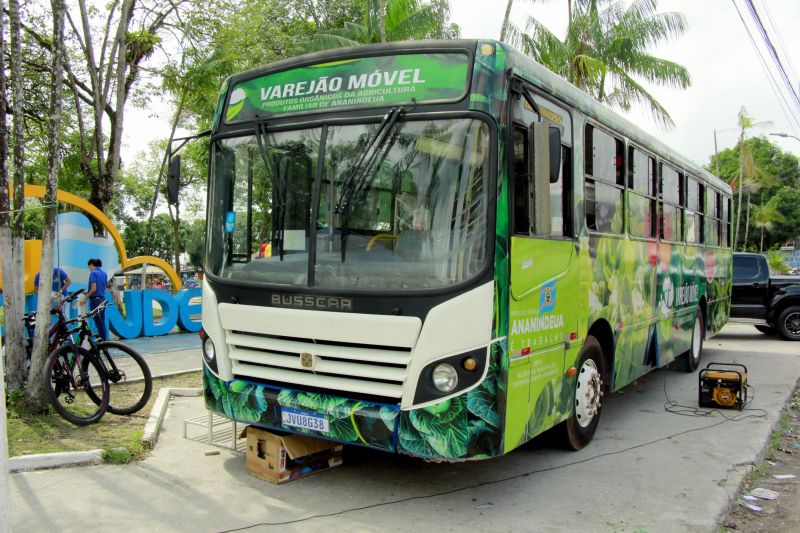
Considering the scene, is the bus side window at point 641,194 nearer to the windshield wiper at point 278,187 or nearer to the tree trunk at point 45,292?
the windshield wiper at point 278,187

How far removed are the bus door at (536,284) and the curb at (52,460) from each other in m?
3.55

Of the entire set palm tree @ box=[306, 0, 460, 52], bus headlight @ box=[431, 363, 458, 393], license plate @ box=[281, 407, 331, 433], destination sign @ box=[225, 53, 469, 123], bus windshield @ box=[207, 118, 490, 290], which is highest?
palm tree @ box=[306, 0, 460, 52]

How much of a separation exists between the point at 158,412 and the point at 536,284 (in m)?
4.39

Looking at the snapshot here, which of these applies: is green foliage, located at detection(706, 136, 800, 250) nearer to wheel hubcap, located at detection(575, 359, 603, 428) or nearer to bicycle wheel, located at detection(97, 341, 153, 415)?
wheel hubcap, located at detection(575, 359, 603, 428)

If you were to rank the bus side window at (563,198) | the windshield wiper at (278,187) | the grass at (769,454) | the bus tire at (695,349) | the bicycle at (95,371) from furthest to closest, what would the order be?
1. the bus tire at (695,349)
2. the bicycle at (95,371)
3. the grass at (769,454)
4. the bus side window at (563,198)
5. the windshield wiper at (278,187)

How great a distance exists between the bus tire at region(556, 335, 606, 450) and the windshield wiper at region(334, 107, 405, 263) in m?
2.58

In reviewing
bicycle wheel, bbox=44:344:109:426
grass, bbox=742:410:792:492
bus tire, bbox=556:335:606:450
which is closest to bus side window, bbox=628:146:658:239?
bus tire, bbox=556:335:606:450

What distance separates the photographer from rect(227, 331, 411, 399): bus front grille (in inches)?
178

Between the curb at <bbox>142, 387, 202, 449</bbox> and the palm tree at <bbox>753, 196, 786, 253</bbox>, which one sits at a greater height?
the palm tree at <bbox>753, 196, 786, 253</bbox>

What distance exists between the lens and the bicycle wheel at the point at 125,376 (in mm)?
7207

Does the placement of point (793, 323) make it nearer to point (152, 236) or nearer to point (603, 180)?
point (603, 180)

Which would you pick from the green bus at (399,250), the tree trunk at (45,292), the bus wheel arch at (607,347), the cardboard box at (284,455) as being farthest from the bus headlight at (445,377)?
the tree trunk at (45,292)

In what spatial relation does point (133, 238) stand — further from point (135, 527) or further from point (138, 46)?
point (135, 527)

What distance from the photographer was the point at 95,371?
281 inches
